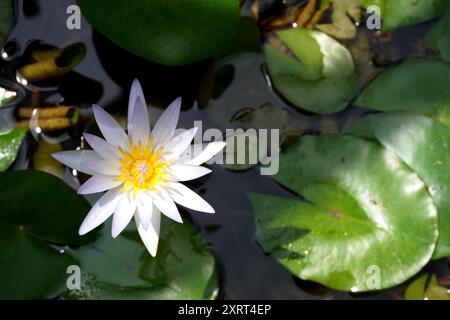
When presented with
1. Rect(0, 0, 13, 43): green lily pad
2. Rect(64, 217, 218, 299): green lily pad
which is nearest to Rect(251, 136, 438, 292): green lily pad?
Rect(64, 217, 218, 299): green lily pad

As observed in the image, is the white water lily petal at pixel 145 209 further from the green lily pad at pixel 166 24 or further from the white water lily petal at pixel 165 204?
the green lily pad at pixel 166 24

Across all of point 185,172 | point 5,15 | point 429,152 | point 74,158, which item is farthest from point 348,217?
point 5,15

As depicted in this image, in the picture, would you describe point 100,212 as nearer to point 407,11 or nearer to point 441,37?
point 407,11

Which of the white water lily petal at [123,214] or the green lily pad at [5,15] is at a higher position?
the green lily pad at [5,15]

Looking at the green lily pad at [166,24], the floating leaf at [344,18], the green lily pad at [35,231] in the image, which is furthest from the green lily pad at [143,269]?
the floating leaf at [344,18]

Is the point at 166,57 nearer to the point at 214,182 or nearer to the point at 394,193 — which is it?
the point at 214,182
